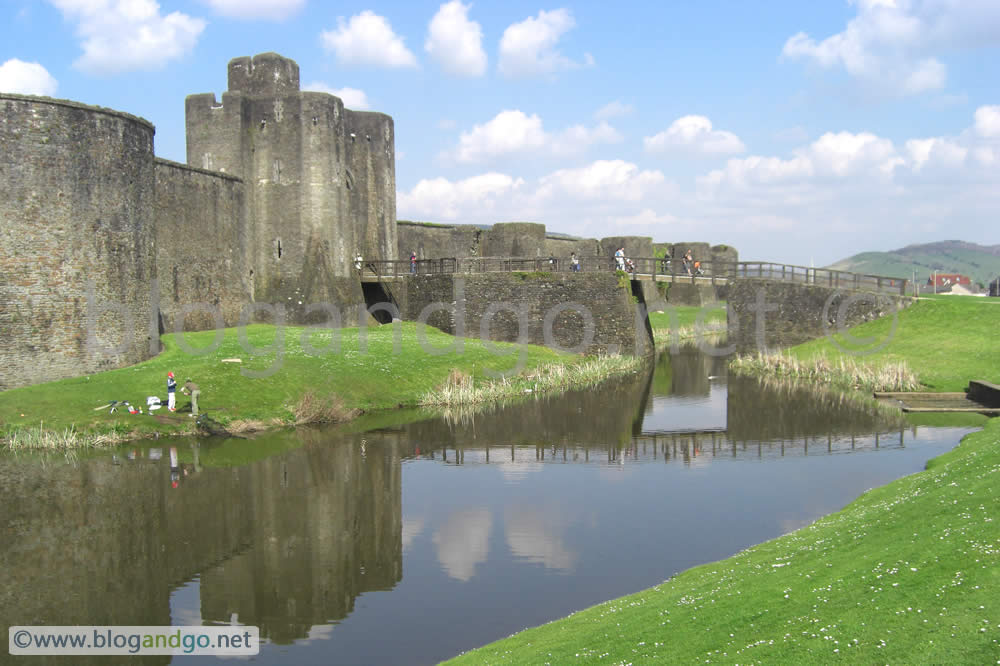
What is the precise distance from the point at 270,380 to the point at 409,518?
12494 mm

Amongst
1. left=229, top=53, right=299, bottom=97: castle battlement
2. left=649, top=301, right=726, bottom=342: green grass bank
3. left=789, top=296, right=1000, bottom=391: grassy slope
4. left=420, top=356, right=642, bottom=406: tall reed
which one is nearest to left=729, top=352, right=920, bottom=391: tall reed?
left=789, top=296, right=1000, bottom=391: grassy slope

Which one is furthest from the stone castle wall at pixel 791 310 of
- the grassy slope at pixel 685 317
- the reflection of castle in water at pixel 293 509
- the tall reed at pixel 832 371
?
the grassy slope at pixel 685 317

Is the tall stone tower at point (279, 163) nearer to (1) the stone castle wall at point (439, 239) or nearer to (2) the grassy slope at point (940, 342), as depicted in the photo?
(1) the stone castle wall at point (439, 239)

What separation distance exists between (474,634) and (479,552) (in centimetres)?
317

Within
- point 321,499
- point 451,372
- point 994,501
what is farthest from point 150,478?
point 994,501

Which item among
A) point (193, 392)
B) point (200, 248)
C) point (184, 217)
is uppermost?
point (184, 217)

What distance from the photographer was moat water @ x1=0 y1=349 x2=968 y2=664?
1209 centimetres

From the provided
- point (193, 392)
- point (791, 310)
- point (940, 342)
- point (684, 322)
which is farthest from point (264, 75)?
point (684, 322)

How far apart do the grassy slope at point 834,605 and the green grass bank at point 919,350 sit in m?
20.0

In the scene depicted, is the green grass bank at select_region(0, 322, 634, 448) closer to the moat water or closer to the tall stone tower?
the moat water

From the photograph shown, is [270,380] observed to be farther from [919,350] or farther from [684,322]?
[684,322]

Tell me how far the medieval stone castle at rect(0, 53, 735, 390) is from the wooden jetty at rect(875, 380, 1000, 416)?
25.2 metres

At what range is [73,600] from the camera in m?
12.5

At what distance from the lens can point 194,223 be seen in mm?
36531
